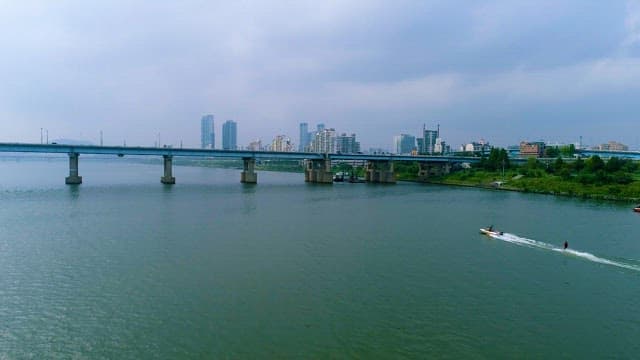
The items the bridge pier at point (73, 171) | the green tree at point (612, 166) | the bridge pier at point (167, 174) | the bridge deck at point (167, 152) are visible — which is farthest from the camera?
the bridge pier at point (167, 174)

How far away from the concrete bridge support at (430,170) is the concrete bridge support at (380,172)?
244 inches

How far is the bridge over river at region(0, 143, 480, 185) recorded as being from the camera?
174 feet

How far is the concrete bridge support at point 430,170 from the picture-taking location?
77.6 meters

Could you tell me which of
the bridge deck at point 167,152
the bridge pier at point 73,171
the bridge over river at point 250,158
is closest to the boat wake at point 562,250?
the bridge over river at point 250,158

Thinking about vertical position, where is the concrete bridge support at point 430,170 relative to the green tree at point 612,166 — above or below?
below

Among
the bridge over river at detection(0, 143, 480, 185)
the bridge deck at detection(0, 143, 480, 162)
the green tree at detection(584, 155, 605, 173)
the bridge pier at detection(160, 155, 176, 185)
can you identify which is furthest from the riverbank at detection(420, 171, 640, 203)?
the bridge pier at detection(160, 155, 176, 185)

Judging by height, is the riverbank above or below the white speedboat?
above

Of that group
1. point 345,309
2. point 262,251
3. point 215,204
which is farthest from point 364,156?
point 345,309

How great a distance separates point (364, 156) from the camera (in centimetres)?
7244

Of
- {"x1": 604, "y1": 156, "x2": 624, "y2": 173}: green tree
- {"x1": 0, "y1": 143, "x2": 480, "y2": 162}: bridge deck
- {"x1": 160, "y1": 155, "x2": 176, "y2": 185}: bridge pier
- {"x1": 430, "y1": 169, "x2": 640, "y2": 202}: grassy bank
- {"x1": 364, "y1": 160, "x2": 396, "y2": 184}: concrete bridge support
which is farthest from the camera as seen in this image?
{"x1": 364, "y1": 160, "x2": 396, "y2": 184}: concrete bridge support

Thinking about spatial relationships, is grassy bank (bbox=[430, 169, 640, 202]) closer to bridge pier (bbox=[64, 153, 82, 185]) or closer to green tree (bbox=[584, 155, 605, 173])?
green tree (bbox=[584, 155, 605, 173])

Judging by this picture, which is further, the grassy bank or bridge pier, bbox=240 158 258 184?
bridge pier, bbox=240 158 258 184

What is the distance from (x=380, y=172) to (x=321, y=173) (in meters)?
10.1

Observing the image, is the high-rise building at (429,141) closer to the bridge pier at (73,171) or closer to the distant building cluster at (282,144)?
the distant building cluster at (282,144)
